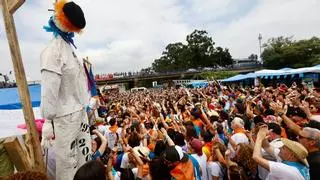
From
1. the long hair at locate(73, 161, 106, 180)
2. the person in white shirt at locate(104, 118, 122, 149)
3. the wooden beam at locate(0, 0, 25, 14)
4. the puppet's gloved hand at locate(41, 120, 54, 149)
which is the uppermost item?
the wooden beam at locate(0, 0, 25, 14)

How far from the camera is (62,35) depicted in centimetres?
288

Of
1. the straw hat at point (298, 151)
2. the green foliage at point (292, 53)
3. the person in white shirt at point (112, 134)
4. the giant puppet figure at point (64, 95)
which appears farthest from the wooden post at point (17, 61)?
the green foliage at point (292, 53)

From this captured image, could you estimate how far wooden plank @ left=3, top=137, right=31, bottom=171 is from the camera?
2.43 m

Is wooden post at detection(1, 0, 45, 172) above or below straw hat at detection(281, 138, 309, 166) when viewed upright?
above

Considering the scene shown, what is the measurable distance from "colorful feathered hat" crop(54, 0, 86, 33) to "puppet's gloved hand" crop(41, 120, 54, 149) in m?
0.92

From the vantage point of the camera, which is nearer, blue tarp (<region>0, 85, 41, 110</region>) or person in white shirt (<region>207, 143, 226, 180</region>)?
person in white shirt (<region>207, 143, 226, 180</region>)

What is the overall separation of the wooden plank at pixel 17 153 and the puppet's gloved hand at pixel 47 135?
17cm

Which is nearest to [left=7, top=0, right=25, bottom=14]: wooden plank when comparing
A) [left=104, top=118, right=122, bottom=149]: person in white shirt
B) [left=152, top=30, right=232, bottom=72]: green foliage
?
[left=104, top=118, right=122, bottom=149]: person in white shirt

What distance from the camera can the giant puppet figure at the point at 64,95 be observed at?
2.54 m

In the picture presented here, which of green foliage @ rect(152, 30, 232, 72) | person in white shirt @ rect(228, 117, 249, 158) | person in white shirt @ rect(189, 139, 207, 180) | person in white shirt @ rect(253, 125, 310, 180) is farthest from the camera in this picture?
green foliage @ rect(152, 30, 232, 72)

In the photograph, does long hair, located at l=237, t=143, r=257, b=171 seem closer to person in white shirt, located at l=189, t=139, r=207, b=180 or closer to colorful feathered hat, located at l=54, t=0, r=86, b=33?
person in white shirt, located at l=189, t=139, r=207, b=180

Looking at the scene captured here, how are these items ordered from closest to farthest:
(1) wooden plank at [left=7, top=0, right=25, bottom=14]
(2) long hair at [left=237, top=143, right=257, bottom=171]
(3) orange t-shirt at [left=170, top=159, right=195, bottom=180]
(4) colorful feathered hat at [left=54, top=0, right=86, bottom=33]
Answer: (1) wooden plank at [left=7, top=0, right=25, bottom=14] → (4) colorful feathered hat at [left=54, top=0, right=86, bottom=33] → (3) orange t-shirt at [left=170, top=159, right=195, bottom=180] → (2) long hair at [left=237, top=143, right=257, bottom=171]

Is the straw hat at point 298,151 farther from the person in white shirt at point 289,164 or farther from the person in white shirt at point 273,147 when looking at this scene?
the person in white shirt at point 273,147

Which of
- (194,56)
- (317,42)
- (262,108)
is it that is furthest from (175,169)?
(194,56)
